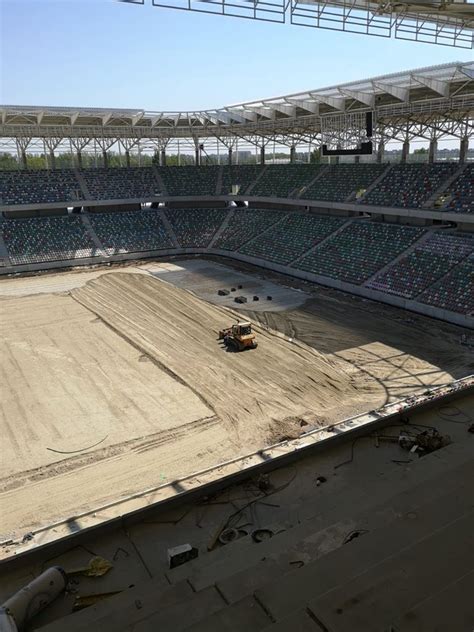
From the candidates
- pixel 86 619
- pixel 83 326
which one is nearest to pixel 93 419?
pixel 83 326

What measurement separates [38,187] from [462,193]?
37.0 meters

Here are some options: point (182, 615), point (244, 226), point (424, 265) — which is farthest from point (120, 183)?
point (182, 615)

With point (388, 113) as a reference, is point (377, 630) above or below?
below

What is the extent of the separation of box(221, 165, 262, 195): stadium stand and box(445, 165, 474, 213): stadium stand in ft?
75.4

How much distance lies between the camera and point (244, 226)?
159ft

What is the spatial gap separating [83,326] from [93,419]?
36.6 ft

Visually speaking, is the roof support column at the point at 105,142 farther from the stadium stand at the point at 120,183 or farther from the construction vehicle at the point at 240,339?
the construction vehicle at the point at 240,339

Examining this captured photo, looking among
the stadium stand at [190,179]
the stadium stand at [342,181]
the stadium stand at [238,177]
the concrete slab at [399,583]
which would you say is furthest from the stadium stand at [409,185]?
the concrete slab at [399,583]

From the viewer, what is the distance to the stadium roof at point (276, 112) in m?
28.5

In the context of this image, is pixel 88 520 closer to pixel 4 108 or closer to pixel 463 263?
pixel 463 263

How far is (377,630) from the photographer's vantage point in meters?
3.46

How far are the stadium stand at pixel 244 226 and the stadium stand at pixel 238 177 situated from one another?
339 cm

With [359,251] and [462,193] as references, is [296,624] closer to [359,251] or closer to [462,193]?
[359,251]

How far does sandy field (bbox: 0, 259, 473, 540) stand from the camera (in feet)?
47.4
